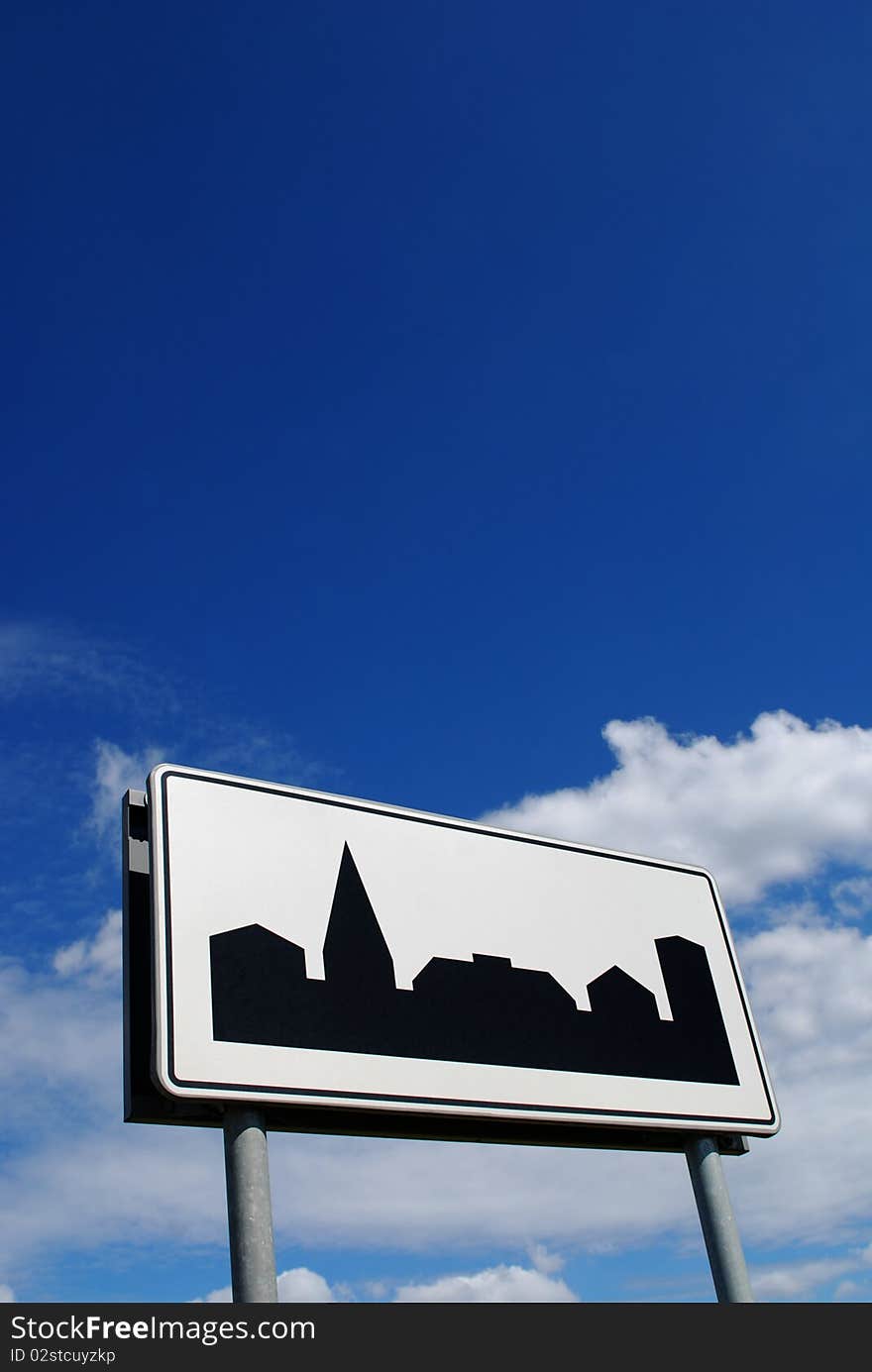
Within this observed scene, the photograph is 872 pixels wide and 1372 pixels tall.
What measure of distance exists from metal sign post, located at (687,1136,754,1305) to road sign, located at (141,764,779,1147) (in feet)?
0.63

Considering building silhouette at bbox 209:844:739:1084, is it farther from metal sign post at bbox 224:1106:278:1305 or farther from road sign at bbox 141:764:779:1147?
metal sign post at bbox 224:1106:278:1305

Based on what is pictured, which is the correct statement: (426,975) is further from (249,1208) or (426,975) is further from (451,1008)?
(249,1208)

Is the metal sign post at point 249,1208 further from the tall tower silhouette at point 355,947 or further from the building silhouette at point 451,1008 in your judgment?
the tall tower silhouette at point 355,947

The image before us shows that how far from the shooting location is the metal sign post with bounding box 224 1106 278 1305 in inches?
163

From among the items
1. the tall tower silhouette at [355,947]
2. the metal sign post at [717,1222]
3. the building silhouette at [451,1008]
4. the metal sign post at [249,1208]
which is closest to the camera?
the metal sign post at [249,1208]

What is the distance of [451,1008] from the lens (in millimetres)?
5516

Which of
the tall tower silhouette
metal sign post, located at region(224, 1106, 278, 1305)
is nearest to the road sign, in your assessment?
the tall tower silhouette

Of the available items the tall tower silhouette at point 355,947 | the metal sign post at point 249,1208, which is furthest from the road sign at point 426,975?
the metal sign post at point 249,1208

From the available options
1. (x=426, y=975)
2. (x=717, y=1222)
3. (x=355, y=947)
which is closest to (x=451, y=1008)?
(x=426, y=975)

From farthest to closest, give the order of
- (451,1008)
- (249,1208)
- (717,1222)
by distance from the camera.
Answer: (717,1222) < (451,1008) < (249,1208)

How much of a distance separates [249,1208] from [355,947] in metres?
1.38

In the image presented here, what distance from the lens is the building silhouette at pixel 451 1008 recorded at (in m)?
4.88
